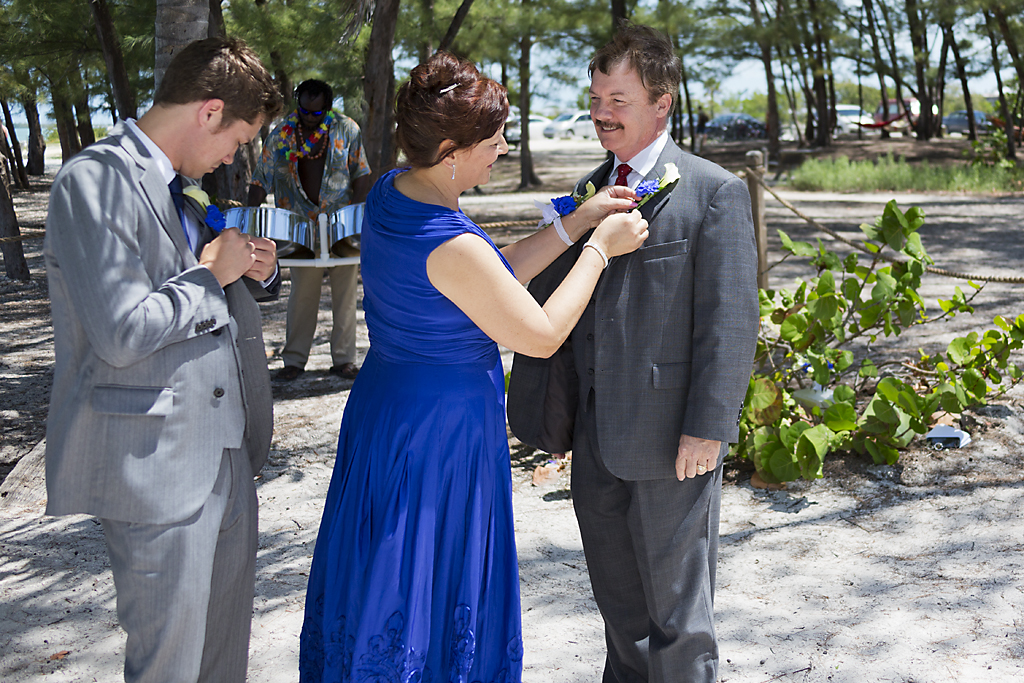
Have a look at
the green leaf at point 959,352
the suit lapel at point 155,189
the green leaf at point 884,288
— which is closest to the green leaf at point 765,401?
the green leaf at point 884,288

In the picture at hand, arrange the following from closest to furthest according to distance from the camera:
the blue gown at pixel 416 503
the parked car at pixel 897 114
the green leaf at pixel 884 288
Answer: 1. the blue gown at pixel 416 503
2. the green leaf at pixel 884 288
3. the parked car at pixel 897 114

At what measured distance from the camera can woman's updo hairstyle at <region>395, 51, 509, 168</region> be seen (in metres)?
1.90

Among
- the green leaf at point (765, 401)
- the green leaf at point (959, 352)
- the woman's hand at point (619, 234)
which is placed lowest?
the green leaf at point (765, 401)

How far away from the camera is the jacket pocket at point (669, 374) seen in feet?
7.06

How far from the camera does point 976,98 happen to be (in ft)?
189

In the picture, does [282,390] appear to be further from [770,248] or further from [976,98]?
[976,98]

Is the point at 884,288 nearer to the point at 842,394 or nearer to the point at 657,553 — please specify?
the point at 842,394

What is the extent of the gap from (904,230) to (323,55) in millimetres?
10053

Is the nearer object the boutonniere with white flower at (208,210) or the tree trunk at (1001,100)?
the boutonniere with white flower at (208,210)

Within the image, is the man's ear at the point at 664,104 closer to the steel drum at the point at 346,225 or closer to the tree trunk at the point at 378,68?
the steel drum at the point at 346,225

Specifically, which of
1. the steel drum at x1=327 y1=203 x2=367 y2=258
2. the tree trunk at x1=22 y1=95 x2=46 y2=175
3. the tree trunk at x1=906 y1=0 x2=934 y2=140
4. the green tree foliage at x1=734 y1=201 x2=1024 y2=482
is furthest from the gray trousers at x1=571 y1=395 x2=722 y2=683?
the tree trunk at x1=906 y1=0 x2=934 y2=140

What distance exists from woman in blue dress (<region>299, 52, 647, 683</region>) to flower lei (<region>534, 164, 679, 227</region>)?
5cm

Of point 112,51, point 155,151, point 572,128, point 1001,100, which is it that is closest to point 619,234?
point 155,151

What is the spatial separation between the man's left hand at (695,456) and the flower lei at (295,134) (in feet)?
14.3
